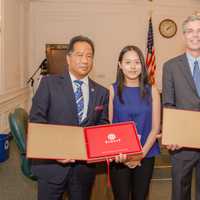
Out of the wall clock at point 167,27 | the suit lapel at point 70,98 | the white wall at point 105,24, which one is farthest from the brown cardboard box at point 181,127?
the wall clock at point 167,27

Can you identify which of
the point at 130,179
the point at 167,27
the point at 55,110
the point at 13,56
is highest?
the point at 167,27

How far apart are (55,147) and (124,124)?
16.2 inches

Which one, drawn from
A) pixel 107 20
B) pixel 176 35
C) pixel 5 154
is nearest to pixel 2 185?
pixel 5 154

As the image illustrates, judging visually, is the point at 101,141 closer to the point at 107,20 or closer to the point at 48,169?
the point at 48,169

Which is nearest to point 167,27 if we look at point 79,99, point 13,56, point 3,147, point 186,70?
point 13,56

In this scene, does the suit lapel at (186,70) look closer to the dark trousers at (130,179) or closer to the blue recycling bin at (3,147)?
the dark trousers at (130,179)

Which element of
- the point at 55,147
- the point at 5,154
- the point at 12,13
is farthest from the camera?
the point at 12,13

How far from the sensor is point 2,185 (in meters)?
3.33

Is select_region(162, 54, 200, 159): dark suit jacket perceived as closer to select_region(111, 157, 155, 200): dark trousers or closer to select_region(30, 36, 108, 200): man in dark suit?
select_region(111, 157, 155, 200): dark trousers

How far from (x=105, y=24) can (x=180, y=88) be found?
5073mm

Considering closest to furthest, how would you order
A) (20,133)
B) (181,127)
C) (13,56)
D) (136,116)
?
(181,127) < (136,116) < (20,133) < (13,56)

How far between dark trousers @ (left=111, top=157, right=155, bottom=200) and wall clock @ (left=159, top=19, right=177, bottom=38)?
5.35 meters

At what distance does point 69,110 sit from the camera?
1.61m

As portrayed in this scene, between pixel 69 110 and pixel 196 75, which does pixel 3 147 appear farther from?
pixel 196 75
